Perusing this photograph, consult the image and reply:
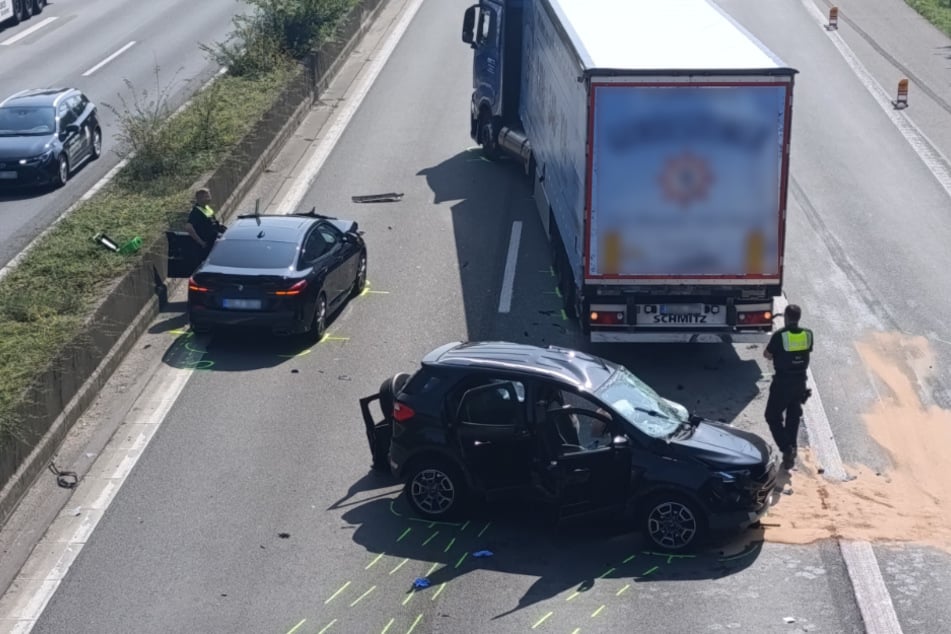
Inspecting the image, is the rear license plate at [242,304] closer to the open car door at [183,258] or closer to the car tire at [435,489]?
the open car door at [183,258]

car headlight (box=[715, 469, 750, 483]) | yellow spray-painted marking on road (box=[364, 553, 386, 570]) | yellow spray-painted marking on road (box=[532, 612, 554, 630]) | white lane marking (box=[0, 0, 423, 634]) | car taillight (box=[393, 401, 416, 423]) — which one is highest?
car taillight (box=[393, 401, 416, 423])

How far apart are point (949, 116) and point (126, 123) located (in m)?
16.7

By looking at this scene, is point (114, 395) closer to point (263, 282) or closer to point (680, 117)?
point (263, 282)

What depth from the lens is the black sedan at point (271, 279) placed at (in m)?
17.1

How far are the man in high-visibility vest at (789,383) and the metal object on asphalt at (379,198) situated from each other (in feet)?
35.3

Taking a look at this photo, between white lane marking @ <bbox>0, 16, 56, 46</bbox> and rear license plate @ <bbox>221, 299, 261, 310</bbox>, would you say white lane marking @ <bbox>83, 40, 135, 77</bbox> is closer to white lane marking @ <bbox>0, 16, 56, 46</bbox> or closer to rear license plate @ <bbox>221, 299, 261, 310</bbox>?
white lane marking @ <bbox>0, 16, 56, 46</bbox>

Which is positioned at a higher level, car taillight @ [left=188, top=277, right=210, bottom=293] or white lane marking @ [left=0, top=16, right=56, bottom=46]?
car taillight @ [left=188, top=277, right=210, bottom=293]

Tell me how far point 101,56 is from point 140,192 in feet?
50.2

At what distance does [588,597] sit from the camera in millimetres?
11461

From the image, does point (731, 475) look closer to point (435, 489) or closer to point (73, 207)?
point (435, 489)

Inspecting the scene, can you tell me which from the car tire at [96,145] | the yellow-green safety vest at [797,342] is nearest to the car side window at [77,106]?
the car tire at [96,145]

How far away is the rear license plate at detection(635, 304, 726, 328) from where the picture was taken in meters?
16.1

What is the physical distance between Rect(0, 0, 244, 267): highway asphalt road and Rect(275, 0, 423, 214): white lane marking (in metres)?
3.57

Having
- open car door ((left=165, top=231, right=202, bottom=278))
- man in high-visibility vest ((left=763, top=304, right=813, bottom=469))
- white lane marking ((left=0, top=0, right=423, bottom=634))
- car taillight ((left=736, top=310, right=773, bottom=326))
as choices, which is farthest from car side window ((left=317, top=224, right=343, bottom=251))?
man in high-visibility vest ((left=763, top=304, right=813, bottom=469))
